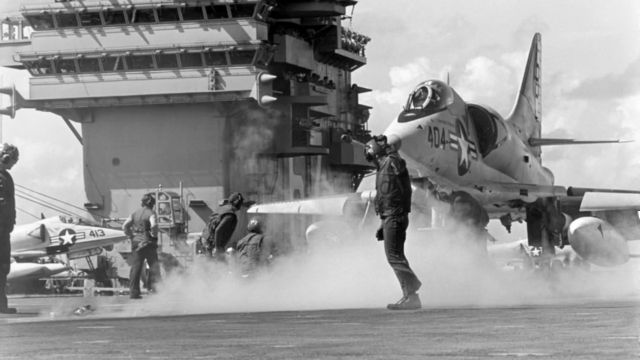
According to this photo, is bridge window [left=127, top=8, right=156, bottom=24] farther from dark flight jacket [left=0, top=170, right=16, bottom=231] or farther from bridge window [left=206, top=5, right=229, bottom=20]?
dark flight jacket [left=0, top=170, right=16, bottom=231]

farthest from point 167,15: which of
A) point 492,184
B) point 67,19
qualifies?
point 492,184

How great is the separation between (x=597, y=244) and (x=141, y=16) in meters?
43.8

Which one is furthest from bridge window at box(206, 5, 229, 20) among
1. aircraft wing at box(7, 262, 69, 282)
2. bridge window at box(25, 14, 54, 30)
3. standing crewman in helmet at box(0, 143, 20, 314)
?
standing crewman in helmet at box(0, 143, 20, 314)

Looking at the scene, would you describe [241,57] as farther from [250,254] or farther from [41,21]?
[250,254]

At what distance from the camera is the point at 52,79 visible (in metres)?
62.4

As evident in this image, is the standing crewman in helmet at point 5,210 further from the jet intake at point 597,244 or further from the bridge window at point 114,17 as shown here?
the bridge window at point 114,17

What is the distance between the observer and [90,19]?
205ft

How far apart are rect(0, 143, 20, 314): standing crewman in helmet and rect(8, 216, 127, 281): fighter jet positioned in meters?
28.4

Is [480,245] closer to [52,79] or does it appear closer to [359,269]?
[359,269]

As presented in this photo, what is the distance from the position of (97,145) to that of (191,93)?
802cm

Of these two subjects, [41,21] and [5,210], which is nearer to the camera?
[5,210]

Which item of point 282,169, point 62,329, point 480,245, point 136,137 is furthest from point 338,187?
point 62,329

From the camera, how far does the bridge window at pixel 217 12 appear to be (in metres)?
61.6

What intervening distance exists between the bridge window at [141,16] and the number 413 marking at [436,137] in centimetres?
4290
